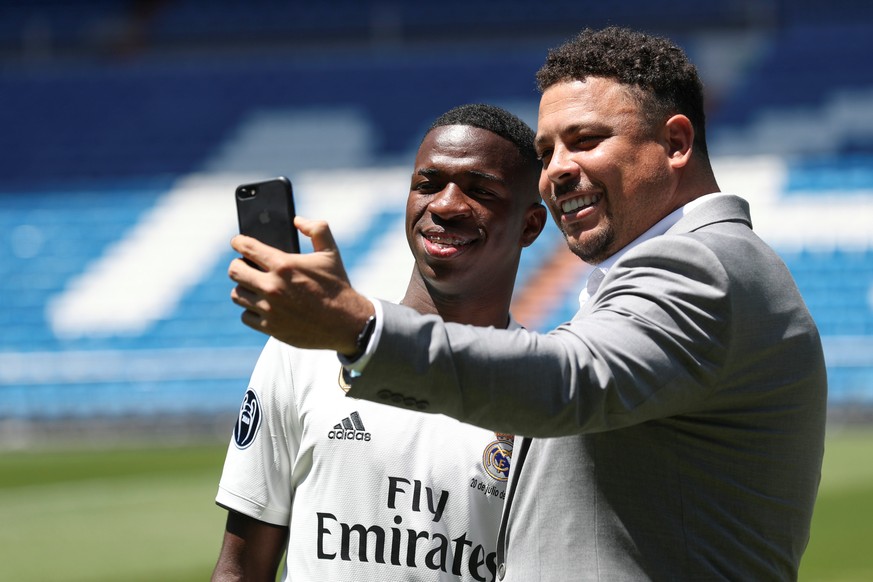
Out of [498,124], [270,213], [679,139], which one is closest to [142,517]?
[498,124]

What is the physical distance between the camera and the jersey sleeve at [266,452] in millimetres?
2971

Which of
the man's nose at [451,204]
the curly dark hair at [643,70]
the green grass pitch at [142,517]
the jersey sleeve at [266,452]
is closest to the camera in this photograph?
the curly dark hair at [643,70]

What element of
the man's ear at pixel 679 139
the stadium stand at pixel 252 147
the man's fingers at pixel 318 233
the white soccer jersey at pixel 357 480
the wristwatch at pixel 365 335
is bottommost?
the white soccer jersey at pixel 357 480

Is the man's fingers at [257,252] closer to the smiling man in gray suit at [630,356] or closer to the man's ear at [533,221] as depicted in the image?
the smiling man in gray suit at [630,356]

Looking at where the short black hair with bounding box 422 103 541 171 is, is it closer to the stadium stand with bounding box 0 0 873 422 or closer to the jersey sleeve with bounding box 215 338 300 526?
the jersey sleeve with bounding box 215 338 300 526

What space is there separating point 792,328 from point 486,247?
1045 mm

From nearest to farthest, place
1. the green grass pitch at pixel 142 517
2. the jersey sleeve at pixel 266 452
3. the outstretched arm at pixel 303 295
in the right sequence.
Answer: the outstretched arm at pixel 303 295
the jersey sleeve at pixel 266 452
the green grass pitch at pixel 142 517

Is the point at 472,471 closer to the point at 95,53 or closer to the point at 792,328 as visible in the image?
the point at 792,328

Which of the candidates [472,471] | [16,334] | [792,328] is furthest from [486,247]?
[16,334]

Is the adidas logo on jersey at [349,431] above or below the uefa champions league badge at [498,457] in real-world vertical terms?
above

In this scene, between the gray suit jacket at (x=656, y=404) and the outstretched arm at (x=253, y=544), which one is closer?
the gray suit jacket at (x=656, y=404)

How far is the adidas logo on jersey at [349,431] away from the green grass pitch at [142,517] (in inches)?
215

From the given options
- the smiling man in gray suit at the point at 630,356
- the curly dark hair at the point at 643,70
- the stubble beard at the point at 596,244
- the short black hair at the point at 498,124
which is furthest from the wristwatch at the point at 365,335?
the short black hair at the point at 498,124

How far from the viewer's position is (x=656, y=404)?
6.64ft
